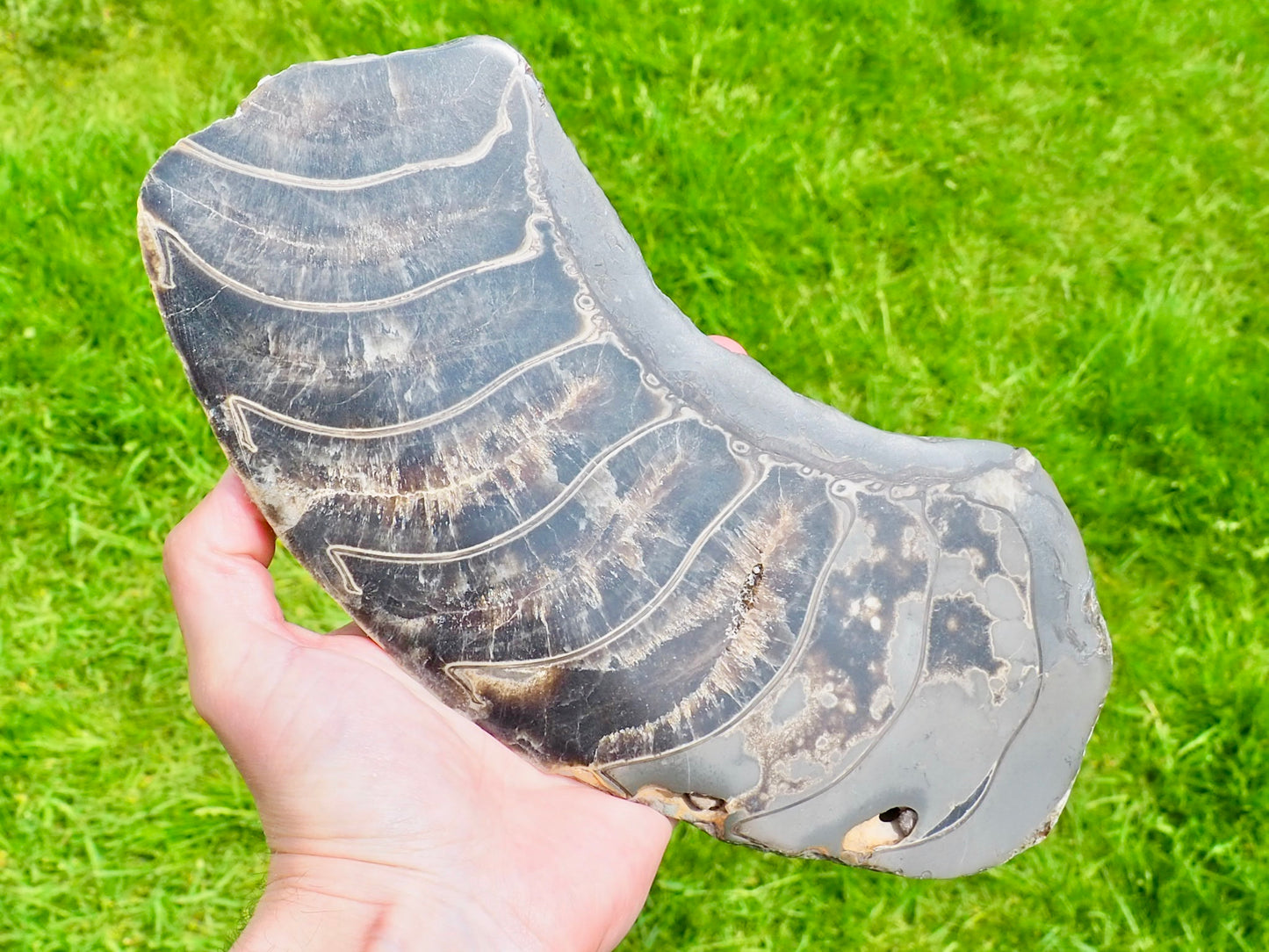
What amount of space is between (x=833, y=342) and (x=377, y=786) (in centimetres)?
145

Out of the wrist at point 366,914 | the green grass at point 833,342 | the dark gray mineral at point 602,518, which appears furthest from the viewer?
the green grass at point 833,342

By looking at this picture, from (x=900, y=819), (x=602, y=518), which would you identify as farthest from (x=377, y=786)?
(x=900, y=819)

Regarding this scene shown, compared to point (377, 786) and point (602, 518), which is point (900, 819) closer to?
point (602, 518)

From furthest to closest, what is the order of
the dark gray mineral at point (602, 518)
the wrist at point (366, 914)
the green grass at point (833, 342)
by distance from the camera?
the green grass at point (833, 342) → the dark gray mineral at point (602, 518) → the wrist at point (366, 914)

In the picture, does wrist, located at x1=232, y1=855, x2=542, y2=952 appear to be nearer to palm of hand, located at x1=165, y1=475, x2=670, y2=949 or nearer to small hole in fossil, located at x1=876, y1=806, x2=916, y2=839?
palm of hand, located at x1=165, y1=475, x2=670, y2=949

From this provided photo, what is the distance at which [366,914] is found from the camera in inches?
54.1

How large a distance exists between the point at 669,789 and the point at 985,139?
190 centimetres

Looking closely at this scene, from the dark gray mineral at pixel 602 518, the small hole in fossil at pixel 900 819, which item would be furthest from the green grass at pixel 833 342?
the dark gray mineral at pixel 602 518

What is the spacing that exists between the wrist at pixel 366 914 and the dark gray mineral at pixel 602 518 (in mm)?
241

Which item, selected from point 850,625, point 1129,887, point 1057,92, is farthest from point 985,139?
point 1129,887

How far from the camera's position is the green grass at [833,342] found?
1996mm

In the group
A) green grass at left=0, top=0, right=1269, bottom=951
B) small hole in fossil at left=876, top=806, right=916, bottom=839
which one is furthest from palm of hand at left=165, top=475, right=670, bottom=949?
green grass at left=0, top=0, right=1269, bottom=951

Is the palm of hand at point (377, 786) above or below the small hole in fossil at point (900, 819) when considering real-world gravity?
above

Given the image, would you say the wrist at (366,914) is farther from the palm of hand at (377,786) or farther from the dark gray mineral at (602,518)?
the dark gray mineral at (602,518)
